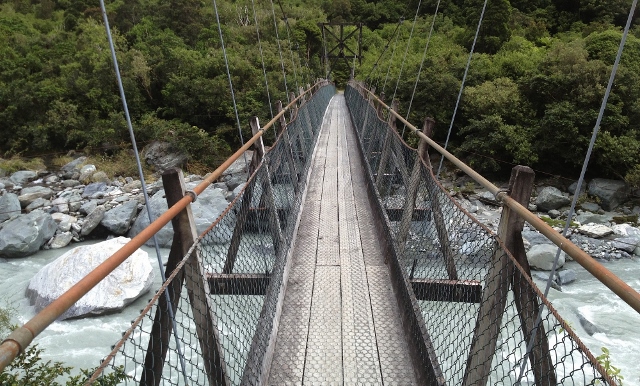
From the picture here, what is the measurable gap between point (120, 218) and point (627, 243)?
8.96 m

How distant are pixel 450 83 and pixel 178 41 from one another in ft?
35.2

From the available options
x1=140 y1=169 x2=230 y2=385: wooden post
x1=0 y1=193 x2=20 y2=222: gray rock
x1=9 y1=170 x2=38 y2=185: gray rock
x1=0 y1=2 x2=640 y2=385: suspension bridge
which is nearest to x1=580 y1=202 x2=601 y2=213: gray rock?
x1=0 y1=2 x2=640 y2=385: suspension bridge

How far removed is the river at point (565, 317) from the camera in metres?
4.55

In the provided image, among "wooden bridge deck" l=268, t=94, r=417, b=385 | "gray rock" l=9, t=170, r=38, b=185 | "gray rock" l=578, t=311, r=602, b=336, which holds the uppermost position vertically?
"wooden bridge deck" l=268, t=94, r=417, b=385

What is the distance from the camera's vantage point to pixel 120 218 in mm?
8234

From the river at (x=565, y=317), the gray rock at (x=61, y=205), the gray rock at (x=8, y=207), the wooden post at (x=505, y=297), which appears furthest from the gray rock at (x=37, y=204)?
the wooden post at (x=505, y=297)

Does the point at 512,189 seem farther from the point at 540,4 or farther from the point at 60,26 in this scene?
the point at 60,26

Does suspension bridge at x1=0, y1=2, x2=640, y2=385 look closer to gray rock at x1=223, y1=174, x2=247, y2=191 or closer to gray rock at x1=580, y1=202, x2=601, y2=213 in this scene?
gray rock at x1=223, y1=174, x2=247, y2=191

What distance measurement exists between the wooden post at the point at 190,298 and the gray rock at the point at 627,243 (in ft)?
26.1

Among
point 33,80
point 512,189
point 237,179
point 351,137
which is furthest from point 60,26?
point 512,189

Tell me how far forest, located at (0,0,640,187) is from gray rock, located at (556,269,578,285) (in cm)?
362

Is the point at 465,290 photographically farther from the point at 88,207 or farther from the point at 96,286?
the point at 88,207

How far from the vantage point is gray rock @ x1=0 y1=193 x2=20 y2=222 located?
890 centimetres

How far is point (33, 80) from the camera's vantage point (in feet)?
50.8
